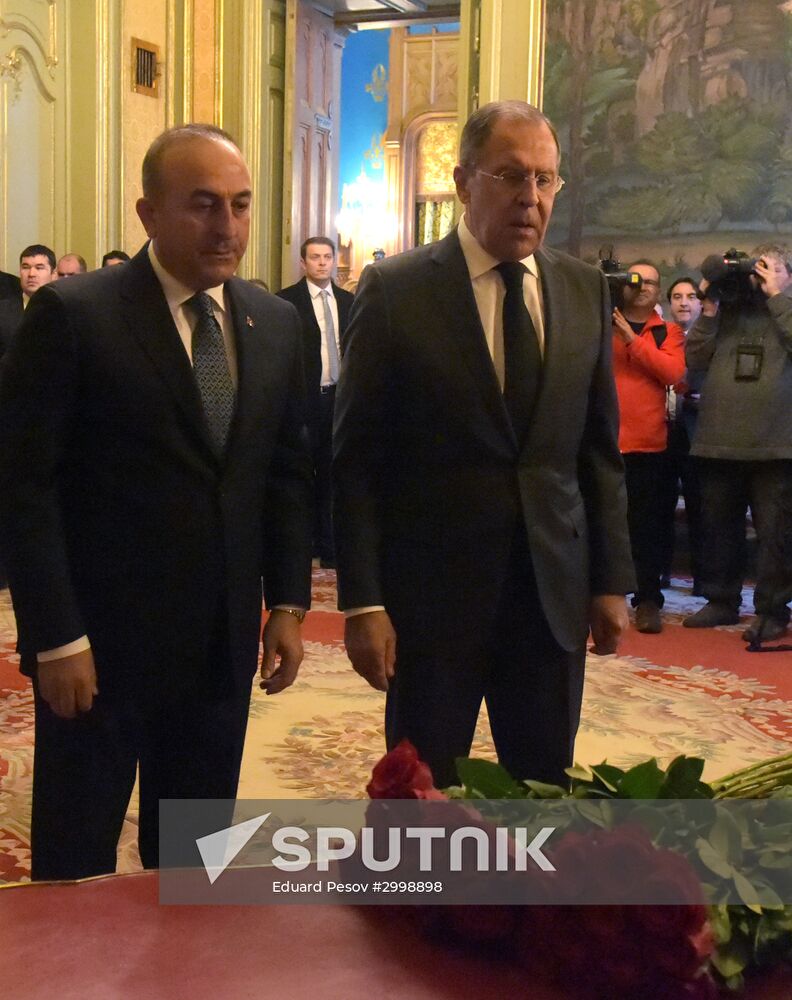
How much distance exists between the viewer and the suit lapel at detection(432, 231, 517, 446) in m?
2.09

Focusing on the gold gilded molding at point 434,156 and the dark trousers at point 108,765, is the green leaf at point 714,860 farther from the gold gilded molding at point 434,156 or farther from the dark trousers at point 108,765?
the gold gilded molding at point 434,156

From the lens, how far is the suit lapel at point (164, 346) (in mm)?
1965

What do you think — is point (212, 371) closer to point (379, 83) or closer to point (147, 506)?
point (147, 506)

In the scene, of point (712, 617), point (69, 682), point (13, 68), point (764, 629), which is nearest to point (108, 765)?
point (69, 682)

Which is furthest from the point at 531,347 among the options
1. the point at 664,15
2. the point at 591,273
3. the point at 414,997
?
the point at 664,15

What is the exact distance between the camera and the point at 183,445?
197 centimetres

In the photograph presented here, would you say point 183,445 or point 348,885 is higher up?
point 183,445

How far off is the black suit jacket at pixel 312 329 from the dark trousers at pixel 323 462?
59mm

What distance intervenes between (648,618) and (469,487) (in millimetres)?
4145

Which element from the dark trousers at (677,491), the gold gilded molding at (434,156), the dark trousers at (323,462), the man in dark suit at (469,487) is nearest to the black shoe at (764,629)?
the dark trousers at (677,491)

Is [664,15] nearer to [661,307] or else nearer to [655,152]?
[655,152]

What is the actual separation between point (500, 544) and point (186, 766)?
61 centimetres

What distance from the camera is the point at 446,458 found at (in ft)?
6.94

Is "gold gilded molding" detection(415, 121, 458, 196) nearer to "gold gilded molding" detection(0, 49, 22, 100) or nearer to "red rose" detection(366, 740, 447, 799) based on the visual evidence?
"gold gilded molding" detection(0, 49, 22, 100)
